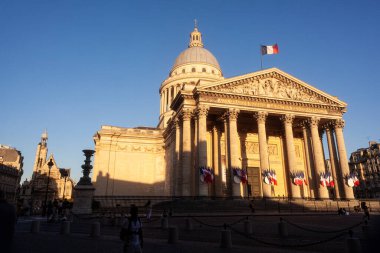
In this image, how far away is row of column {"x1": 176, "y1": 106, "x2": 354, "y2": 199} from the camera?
107 ft

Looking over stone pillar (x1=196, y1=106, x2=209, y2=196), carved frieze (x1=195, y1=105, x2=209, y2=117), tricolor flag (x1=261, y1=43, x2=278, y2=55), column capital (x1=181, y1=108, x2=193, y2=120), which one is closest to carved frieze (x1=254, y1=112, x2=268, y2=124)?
stone pillar (x1=196, y1=106, x2=209, y2=196)

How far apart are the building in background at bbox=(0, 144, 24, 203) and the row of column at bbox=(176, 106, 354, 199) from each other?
65527 millimetres

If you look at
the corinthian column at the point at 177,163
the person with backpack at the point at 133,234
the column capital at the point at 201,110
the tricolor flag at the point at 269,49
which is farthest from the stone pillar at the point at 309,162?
the person with backpack at the point at 133,234

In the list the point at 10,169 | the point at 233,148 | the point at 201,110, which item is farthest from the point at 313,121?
the point at 10,169

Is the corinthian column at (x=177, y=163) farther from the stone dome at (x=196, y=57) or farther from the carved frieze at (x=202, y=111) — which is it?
the stone dome at (x=196, y=57)

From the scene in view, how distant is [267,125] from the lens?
4294 cm

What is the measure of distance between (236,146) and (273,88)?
32.8 ft

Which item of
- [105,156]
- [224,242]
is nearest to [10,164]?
[105,156]

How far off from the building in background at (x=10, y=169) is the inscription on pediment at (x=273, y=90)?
2811 inches

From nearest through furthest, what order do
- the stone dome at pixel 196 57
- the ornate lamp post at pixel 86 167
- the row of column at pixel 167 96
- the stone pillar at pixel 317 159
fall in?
the ornate lamp post at pixel 86 167
the stone pillar at pixel 317 159
the row of column at pixel 167 96
the stone dome at pixel 196 57

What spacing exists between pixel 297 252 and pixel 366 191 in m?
76.7

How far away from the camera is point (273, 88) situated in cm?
3750

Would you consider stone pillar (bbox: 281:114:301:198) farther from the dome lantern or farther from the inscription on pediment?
the dome lantern

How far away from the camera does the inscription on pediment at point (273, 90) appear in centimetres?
3603
